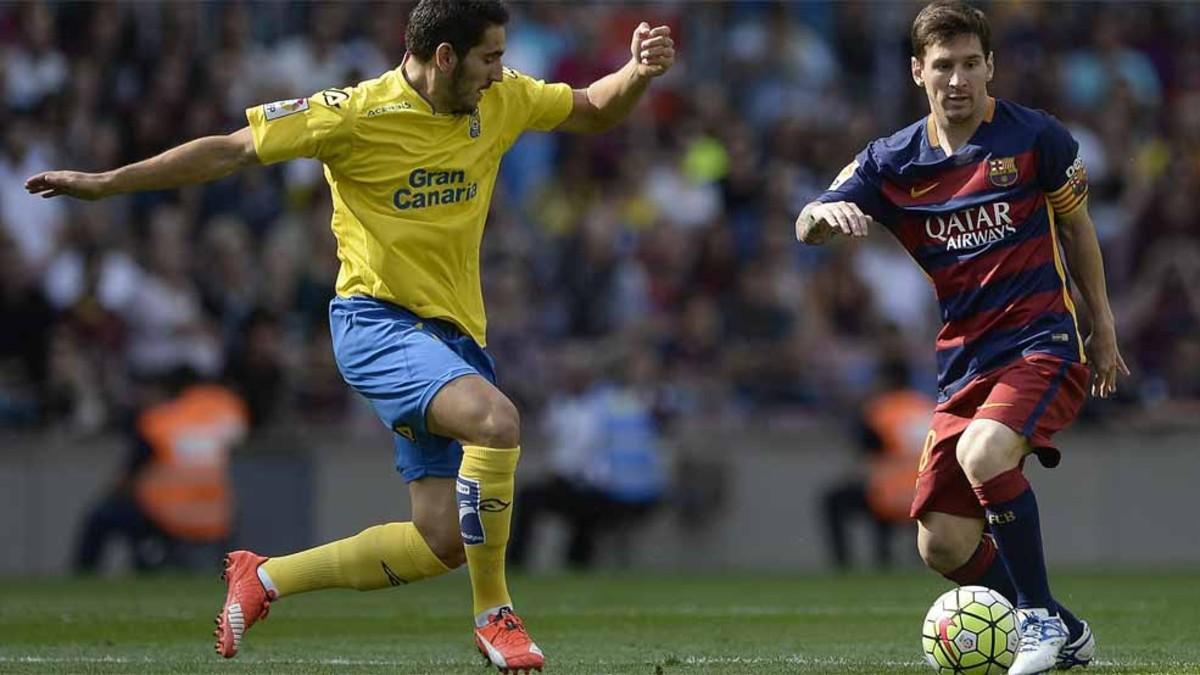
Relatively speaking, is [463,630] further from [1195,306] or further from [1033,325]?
[1195,306]

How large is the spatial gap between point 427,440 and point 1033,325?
2.11m

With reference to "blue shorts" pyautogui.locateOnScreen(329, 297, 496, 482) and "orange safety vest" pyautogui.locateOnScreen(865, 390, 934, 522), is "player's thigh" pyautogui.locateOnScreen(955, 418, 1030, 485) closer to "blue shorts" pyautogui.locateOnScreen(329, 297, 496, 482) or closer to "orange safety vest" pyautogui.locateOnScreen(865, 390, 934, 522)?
"blue shorts" pyautogui.locateOnScreen(329, 297, 496, 482)

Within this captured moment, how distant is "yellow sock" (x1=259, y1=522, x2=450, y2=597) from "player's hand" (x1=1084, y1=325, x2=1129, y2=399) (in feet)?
7.68

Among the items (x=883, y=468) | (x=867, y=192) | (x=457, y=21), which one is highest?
(x=457, y=21)

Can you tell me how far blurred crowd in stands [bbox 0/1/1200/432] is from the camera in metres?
15.7

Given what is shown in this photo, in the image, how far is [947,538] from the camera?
7.34 m

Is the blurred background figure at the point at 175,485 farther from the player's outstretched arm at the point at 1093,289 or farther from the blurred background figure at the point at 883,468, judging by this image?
the player's outstretched arm at the point at 1093,289

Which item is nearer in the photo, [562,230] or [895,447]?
[895,447]

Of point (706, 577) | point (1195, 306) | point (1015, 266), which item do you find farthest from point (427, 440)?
point (1195, 306)

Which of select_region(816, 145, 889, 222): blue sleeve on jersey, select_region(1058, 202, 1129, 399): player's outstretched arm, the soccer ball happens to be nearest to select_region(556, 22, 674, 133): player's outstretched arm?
select_region(816, 145, 889, 222): blue sleeve on jersey

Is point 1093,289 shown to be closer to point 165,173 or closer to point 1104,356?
point 1104,356

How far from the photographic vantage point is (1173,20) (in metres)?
19.2

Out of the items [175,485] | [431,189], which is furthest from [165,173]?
[175,485]

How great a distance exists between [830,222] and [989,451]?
2.92 ft
